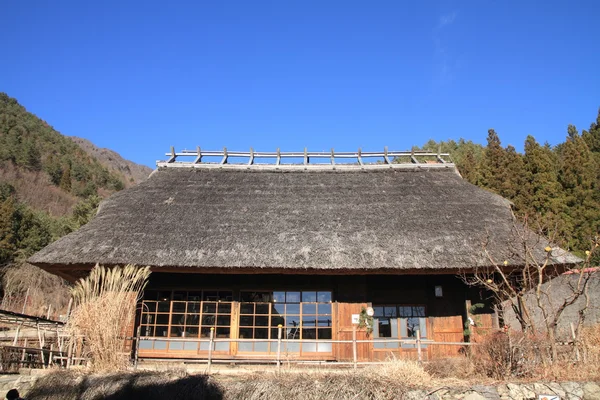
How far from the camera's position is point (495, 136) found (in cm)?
2973

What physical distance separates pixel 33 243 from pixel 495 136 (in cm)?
2893

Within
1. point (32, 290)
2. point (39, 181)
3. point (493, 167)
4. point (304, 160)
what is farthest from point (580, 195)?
point (39, 181)

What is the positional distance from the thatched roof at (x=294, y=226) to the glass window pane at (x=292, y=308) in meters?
1.84

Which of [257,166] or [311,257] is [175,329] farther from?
[257,166]

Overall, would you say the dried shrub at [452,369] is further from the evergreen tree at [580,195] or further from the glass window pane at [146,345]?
the evergreen tree at [580,195]

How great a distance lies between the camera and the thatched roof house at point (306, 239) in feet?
35.2

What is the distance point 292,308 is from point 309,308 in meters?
0.44

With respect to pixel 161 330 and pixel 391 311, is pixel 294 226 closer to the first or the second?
pixel 391 311

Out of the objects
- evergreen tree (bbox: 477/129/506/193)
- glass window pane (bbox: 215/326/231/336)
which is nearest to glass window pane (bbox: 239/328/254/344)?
glass window pane (bbox: 215/326/231/336)

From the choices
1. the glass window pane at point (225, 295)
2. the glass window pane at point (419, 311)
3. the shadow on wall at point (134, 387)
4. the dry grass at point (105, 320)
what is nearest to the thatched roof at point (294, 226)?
the dry grass at point (105, 320)

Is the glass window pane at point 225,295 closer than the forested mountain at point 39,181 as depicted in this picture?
Yes

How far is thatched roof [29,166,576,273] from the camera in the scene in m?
10.7

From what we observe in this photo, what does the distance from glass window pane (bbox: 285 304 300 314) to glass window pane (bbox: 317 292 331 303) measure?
0.58 metres

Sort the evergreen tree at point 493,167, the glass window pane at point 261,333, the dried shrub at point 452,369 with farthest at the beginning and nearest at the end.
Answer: the evergreen tree at point 493,167
the glass window pane at point 261,333
the dried shrub at point 452,369
